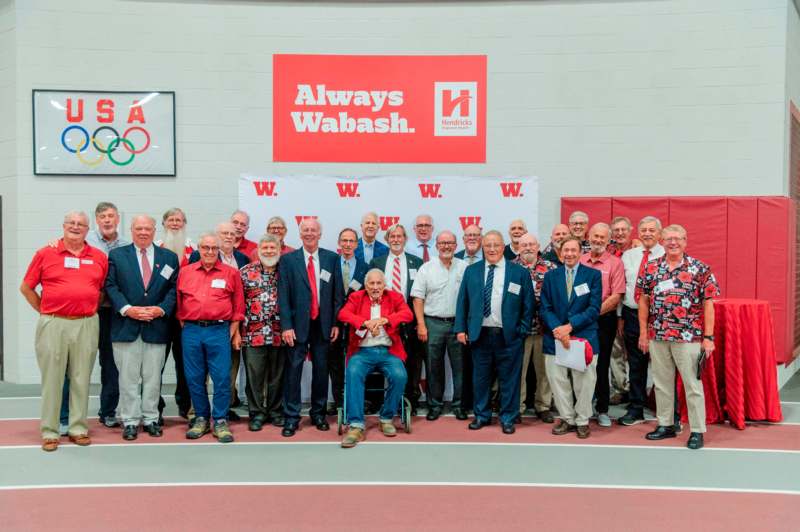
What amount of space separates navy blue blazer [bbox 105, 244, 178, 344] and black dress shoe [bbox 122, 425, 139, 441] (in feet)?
2.15

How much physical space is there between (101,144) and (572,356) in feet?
17.3

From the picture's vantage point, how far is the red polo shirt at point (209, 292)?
4777mm

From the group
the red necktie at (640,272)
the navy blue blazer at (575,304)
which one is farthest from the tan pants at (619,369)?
the navy blue blazer at (575,304)

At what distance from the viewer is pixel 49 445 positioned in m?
4.55

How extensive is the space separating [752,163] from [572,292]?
3.15 metres

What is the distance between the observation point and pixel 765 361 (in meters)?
5.30

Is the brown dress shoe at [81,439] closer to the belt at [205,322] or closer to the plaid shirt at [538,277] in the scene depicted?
the belt at [205,322]

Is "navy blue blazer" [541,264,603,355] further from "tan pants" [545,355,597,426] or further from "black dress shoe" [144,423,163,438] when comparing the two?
"black dress shoe" [144,423,163,438]

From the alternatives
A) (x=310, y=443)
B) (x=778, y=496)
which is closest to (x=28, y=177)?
(x=310, y=443)

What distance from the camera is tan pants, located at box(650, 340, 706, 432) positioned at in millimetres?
4715

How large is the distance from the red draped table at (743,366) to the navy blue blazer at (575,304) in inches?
39.7

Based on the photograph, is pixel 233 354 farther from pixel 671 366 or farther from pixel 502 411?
pixel 671 366

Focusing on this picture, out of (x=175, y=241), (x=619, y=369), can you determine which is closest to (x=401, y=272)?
(x=175, y=241)

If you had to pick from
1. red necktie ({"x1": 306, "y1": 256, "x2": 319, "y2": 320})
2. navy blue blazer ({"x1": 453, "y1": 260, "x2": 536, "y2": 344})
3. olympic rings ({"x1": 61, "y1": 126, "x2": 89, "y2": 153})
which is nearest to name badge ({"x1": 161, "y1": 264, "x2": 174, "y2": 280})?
red necktie ({"x1": 306, "y1": 256, "x2": 319, "y2": 320})
